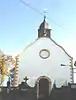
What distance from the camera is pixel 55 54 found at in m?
29.0

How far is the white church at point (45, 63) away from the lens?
27516mm

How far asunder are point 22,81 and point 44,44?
19.8ft

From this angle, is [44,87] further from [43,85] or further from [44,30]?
[44,30]

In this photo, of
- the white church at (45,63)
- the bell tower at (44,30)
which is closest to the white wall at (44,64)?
the white church at (45,63)

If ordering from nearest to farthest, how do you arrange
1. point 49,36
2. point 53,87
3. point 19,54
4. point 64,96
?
point 64,96 < point 53,87 < point 19,54 < point 49,36

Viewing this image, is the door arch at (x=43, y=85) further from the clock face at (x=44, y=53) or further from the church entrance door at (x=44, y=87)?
the clock face at (x=44, y=53)

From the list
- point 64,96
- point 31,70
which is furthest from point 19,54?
point 64,96

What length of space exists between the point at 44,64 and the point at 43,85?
2.79m

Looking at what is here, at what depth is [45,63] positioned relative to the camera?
93.1 ft

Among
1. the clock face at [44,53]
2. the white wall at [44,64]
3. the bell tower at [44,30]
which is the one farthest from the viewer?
the bell tower at [44,30]

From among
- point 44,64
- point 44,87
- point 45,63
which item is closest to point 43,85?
point 44,87

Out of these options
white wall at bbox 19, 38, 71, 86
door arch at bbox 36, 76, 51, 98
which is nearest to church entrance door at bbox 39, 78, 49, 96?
door arch at bbox 36, 76, 51, 98

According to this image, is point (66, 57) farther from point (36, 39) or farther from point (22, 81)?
point (22, 81)

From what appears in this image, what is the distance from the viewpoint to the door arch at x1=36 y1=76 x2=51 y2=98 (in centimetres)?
2644
